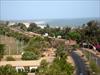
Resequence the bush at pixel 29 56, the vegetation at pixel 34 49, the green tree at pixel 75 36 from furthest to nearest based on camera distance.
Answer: the green tree at pixel 75 36 < the vegetation at pixel 34 49 < the bush at pixel 29 56

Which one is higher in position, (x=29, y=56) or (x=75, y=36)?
(x=29, y=56)

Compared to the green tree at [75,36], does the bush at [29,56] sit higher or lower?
higher

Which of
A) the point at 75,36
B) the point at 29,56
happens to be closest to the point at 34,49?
the point at 29,56

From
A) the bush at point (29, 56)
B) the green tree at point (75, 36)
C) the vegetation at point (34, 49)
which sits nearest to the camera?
the bush at point (29, 56)

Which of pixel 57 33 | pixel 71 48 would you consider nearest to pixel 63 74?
pixel 71 48

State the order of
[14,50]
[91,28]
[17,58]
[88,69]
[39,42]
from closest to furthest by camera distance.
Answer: [88,69] < [17,58] < [14,50] < [39,42] < [91,28]

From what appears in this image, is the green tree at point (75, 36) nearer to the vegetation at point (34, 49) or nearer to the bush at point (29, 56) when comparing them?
the vegetation at point (34, 49)

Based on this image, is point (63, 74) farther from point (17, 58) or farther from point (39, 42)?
point (39, 42)

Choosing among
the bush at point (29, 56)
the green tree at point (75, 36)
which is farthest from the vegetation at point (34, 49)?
the green tree at point (75, 36)

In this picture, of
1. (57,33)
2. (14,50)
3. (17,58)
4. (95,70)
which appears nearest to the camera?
(95,70)

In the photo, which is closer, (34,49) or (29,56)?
(29,56)

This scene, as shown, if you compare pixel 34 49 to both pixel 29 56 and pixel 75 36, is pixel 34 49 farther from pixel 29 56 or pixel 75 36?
pixel 75 36
